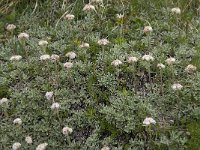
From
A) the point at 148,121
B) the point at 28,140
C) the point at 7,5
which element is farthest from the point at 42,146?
the point at 7,5

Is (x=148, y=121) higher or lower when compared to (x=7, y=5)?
lower

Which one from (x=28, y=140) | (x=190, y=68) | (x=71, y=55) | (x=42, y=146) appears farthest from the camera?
(x=71, y=55)

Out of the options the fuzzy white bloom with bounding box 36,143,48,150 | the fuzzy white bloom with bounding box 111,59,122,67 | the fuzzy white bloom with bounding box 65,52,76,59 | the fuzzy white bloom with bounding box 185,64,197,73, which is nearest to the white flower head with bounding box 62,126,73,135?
the fuzzy white bloom with bounding box 36,143,48,150

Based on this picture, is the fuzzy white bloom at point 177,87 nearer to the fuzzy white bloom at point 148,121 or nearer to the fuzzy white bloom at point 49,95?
the fuzzy white bloom at point 148,121

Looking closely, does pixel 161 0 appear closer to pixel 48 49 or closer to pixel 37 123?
pixel 48 49

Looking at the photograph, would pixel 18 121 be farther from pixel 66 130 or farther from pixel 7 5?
pixel 7 5

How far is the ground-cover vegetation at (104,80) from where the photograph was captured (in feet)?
13.6

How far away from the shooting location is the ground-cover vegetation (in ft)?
13.6

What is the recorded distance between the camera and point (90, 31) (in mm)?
5395

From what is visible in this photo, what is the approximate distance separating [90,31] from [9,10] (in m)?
1.31

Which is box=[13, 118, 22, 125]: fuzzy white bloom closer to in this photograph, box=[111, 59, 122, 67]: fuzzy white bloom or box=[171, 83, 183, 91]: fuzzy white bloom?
box=[111, 59, 122, 67]: fuzzy white bloom

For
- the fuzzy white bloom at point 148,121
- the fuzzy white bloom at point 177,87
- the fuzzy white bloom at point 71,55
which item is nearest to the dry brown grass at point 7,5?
the fuzzy white bloom at point 71,55

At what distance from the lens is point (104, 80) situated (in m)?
4.54

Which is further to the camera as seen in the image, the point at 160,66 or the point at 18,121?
the point at 160,66
